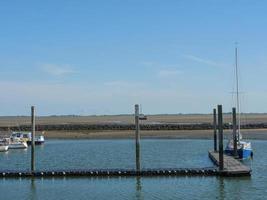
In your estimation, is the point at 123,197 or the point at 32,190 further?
the point at 32,190

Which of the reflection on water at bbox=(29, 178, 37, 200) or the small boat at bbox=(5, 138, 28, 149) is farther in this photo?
the small boat at bbox=(5, 138, 28, 149)

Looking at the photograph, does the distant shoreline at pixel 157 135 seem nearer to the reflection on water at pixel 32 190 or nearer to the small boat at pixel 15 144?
the small boat at pixel 15 144

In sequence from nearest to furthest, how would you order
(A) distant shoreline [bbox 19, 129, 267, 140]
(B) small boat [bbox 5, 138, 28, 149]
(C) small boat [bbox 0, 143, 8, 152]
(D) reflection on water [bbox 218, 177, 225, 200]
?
(D) reflection on water [bbox 218, 177, 225, 200]
(C) small boat [bbox 0, 143, 8, 152]
(B) small boat [bbox 5, 138, 28, 149]
(A) distant shoreline [bbox 19, 129, 267, 140]

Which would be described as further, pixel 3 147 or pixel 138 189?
pixel 3 147

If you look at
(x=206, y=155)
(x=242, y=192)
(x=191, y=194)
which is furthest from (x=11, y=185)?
(x=206, y=155)

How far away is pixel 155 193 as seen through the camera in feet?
120

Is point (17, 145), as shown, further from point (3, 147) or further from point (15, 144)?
point (3, 147)

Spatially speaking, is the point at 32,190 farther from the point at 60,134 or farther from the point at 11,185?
the point at 60,134

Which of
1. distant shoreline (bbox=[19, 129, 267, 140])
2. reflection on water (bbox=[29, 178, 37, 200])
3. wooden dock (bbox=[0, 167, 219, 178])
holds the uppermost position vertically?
distant shoreline (bbox=[19, 129, 267, 140])

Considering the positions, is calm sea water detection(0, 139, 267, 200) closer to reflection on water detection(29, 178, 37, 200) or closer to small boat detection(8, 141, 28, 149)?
reflection on water detection(29, 178, 37, 200)

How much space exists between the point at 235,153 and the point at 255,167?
5974 millimetres

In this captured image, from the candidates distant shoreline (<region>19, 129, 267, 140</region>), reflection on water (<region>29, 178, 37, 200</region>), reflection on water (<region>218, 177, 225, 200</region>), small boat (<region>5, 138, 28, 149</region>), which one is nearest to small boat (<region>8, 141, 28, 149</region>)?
small boat (<region>5, 138, 28, 149</region>)

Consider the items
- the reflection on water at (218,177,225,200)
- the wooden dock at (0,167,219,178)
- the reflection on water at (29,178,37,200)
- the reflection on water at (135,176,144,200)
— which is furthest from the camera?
the wooden dock at (0,167,219,178)

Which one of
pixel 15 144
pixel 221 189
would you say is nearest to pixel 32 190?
pixel 221 189
